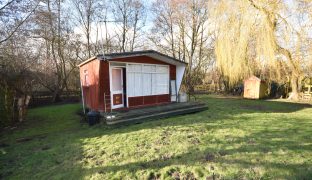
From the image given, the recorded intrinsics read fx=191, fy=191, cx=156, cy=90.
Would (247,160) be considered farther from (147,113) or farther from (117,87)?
(117,87)

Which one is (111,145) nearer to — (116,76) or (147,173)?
(147,173)

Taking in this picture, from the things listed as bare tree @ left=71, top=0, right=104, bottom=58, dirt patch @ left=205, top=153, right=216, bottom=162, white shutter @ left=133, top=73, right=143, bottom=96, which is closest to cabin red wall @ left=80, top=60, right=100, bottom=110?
white shutter @ left=133, top=73, right=143, bottom=96

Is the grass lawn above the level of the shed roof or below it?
below

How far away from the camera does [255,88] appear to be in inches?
665

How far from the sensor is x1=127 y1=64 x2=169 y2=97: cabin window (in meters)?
8.96

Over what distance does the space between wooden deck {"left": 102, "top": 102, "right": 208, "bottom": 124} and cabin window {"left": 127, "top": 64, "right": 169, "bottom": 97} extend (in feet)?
4.31

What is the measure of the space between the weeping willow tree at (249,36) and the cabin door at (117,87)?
565 cm

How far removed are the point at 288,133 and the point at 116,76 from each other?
6714 millimetres

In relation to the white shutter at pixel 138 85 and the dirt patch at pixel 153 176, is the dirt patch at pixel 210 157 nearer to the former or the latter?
the dirt patch at pixel 153 176

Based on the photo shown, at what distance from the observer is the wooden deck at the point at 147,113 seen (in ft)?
23.0

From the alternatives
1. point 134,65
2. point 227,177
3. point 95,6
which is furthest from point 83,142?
point 95,6

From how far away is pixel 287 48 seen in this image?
941 cm

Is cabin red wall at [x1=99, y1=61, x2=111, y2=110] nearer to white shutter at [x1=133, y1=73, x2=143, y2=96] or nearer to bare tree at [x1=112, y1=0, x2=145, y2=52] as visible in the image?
white shutter at [x1=133, y1=73, x2=143, y2=96]

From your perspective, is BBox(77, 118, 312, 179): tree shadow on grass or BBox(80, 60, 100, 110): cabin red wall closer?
BBox(77, 118, 312, 179): tree shadow on grass
